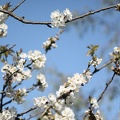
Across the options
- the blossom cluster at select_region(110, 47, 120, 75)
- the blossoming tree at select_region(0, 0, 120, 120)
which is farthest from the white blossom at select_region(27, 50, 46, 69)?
the blossom cluster at select_region(110, 47, 120, 75)

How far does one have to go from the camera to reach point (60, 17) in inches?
84.0

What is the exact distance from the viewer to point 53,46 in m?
2.62

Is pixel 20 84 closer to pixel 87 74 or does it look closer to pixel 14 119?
pixel 14 119

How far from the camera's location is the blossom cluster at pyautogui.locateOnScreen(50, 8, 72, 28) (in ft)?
6.83

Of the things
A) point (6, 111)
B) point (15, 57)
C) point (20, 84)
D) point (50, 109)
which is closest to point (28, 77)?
point (20, 84)

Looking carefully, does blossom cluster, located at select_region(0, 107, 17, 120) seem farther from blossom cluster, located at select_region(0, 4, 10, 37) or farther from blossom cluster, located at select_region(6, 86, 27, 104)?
blossom cluster, located at select_region(0, 4, 10, 37)

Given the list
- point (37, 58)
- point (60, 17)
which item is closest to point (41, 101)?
point (37, 58)

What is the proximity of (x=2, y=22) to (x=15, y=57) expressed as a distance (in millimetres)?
355

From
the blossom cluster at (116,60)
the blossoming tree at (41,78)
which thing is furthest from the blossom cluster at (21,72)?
the blossom cluster at (116,60)


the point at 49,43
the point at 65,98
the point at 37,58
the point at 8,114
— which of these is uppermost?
the point at 49,43

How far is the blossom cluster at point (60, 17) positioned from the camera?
6.83 feet

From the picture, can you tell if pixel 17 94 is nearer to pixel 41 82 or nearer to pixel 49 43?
pixel 41 82

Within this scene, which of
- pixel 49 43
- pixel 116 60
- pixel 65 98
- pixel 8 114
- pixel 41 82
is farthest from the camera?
pixel 49 43

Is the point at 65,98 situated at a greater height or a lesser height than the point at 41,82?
lesser
